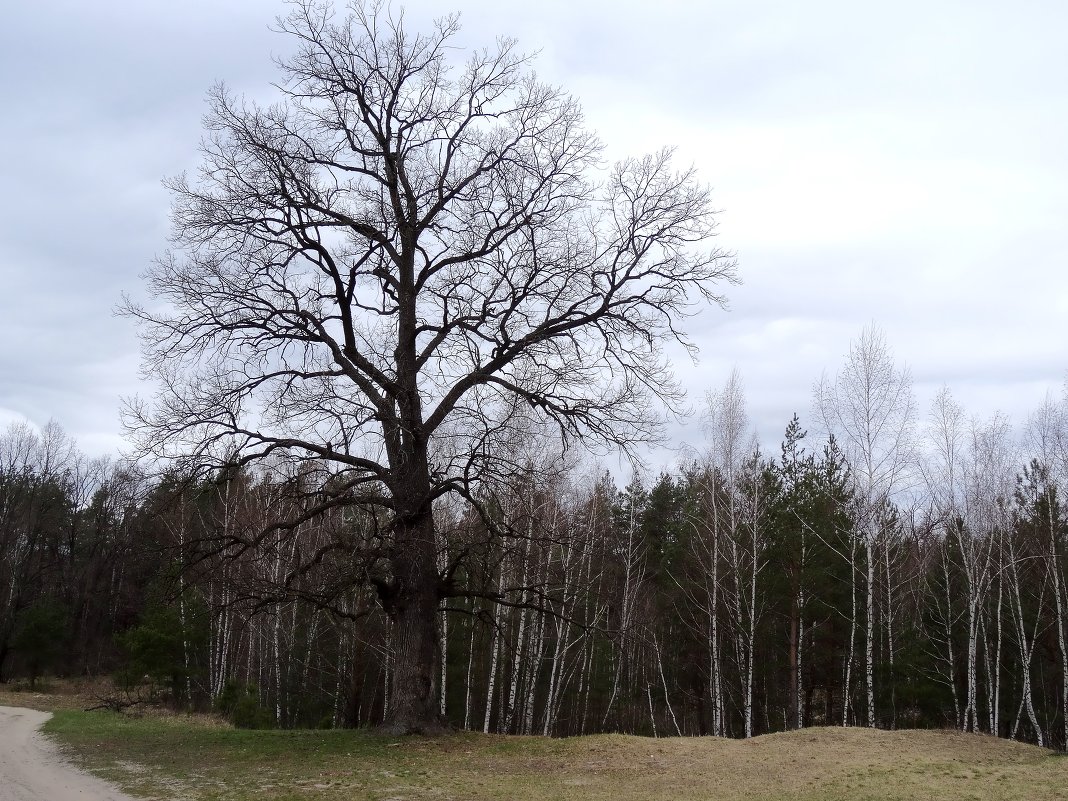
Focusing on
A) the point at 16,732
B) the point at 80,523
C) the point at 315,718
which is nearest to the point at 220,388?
the point at 16,732

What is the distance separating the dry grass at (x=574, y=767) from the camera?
11.4m

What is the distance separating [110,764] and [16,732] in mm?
7370

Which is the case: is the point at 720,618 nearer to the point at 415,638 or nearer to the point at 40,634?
the point at 415,638

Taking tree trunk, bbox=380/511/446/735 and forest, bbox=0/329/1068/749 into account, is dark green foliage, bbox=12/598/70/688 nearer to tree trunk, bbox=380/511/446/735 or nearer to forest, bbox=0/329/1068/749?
forest, bbox=0/329/1068/749

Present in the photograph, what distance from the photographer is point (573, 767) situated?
43.8ft

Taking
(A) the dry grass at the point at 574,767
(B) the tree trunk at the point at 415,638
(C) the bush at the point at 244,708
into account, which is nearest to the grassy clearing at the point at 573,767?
(A) the dry grass at the point at 574,767

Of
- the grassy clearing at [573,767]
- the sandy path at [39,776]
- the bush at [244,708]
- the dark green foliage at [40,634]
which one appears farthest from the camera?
the dark green foliage at [40,634]

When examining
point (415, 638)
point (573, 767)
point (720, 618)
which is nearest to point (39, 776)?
point (415, 638)

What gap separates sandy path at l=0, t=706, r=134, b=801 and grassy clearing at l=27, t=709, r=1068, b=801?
1.36ft

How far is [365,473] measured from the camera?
16.5 metres

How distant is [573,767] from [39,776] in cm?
833

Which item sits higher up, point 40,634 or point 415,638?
point 415,638

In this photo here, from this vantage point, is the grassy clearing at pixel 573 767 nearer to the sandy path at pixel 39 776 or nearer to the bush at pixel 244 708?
the sandy path at pixel 39 776

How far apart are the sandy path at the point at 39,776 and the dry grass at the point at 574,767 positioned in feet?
1.28
